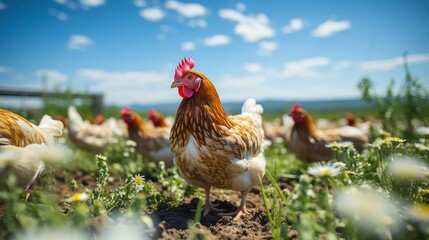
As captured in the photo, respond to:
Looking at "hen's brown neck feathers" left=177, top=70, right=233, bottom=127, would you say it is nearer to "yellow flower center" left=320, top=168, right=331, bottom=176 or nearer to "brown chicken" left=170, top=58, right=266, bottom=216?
"brown chicken" left=170, top=58, right=266, bottom=216

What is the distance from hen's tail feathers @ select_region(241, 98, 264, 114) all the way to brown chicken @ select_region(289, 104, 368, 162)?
161 cm

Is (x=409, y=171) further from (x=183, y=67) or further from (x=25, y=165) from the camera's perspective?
(x=25, y=165)

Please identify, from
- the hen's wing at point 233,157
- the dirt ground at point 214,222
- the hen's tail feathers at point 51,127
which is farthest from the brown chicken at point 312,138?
the hen's tail feathers at point 51,127

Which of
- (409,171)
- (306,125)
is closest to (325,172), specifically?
(409,171)

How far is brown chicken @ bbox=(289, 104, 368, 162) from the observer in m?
4.87

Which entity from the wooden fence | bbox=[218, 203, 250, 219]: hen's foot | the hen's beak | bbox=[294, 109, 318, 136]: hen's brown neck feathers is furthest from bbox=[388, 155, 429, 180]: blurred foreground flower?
the wooden fence

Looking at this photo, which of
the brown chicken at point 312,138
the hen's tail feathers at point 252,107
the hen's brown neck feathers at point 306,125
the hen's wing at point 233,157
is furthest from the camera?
the hen's brown neck feathers at point 306,125

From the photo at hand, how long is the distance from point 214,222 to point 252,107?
5.44 ft

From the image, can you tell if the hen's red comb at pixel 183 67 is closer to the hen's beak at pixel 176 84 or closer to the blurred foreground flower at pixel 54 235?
the hen's beak at pixel 176 84

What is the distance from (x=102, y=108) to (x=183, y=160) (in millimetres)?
8941

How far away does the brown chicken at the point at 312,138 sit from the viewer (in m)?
4.87

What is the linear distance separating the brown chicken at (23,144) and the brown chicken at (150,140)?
213cm

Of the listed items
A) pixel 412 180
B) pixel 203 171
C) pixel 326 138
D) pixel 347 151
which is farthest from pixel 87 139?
pixel 412 180

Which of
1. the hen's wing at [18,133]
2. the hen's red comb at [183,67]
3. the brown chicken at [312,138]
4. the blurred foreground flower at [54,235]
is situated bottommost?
the brown chicken at [312,138]
